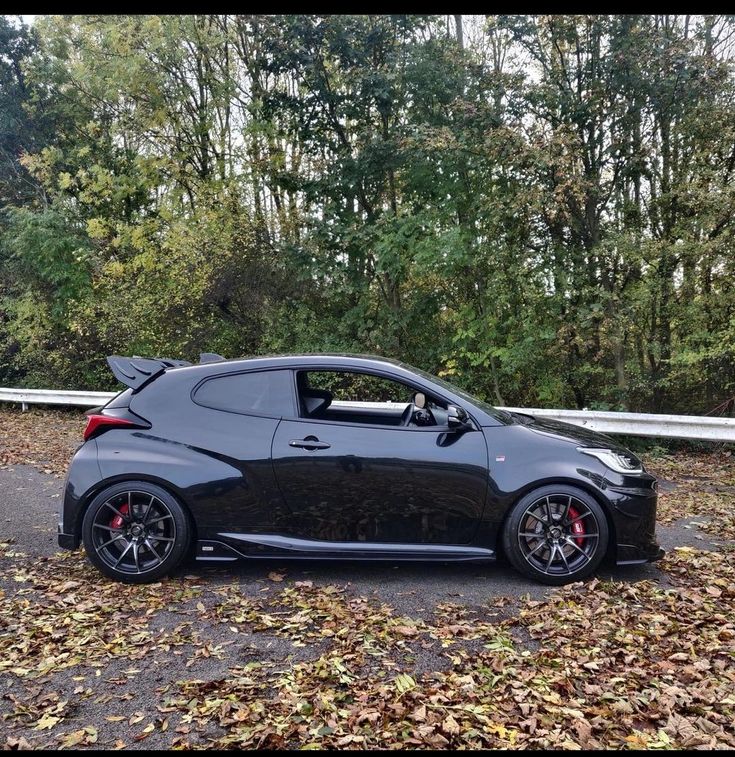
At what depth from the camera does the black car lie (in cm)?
465

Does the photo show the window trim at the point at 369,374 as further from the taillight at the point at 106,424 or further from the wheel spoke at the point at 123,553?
the wheel spoke at the point at 123,553

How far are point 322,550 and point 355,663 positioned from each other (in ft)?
3.99

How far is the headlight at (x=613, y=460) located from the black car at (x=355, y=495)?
0.03 feet

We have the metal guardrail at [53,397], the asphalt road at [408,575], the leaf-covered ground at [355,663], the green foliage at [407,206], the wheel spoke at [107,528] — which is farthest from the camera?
the metal guardrail at [53,397]

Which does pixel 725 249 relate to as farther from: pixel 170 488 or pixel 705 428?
pixel 170 488

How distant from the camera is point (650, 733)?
115 inches

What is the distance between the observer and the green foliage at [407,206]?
10297 mm

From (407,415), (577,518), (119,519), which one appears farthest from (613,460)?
(119,519)

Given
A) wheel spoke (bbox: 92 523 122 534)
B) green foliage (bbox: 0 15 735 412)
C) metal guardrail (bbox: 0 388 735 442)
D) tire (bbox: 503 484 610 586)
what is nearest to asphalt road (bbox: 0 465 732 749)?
tire (bbox: 503 484 610 586)

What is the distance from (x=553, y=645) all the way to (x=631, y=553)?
49.0 inches

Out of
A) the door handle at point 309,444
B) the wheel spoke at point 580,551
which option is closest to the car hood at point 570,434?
the wheel spoke at point 580,551

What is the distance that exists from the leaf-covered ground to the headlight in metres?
0.80

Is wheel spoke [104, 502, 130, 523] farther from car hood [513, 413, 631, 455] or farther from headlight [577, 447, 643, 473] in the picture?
headlight [577, 447, 643, 473]

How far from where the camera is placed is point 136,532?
15.6ft
